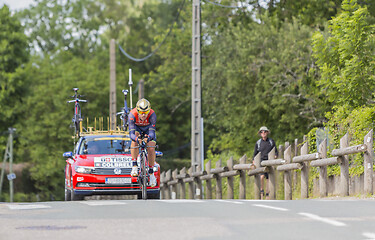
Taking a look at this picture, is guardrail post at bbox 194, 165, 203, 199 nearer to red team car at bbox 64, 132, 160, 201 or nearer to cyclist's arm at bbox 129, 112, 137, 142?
red team car at bbox 64, 132, 160, 201

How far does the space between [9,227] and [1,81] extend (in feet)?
169

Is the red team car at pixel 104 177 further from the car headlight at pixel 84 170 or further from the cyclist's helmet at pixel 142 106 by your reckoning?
the cyclist's helmet at pixel 142 106

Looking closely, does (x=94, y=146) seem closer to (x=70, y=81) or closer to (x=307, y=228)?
(x=307, y=228)

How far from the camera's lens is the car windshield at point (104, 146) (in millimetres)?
Result: 20156

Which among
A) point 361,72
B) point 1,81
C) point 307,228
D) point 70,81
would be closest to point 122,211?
point 307,228

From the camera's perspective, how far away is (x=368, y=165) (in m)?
16.7

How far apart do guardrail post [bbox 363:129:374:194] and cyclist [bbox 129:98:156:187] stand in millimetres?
4171

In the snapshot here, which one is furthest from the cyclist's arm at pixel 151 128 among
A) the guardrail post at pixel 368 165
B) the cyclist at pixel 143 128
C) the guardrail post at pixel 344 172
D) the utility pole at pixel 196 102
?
the utility pole at pixel 196 102

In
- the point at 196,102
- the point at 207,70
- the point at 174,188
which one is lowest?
the point at 174,188

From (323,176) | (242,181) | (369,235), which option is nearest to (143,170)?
(323,176)

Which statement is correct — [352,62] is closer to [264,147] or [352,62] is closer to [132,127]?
[264,147]

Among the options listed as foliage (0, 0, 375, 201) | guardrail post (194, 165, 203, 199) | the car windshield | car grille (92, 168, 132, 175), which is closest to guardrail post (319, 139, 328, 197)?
foliage (0, 0, 375, 201)

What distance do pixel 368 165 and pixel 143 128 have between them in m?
4.52

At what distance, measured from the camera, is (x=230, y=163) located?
82.5ft
